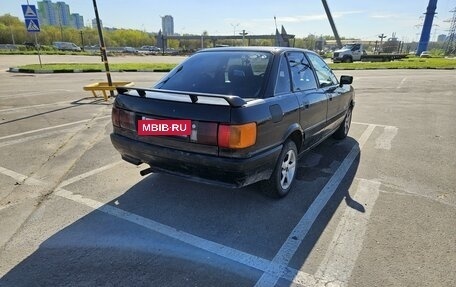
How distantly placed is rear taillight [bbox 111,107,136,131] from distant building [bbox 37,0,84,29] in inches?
5697

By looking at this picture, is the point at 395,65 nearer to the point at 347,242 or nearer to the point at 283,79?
the point at 283,79

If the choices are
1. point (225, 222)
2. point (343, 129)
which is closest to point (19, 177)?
point (225, 222)

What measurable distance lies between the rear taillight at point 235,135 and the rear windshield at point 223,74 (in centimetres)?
55

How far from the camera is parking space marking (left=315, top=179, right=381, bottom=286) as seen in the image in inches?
96.8

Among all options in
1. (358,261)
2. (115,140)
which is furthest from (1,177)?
(358,261)

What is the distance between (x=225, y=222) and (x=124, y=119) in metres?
1.55

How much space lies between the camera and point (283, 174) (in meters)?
3.60

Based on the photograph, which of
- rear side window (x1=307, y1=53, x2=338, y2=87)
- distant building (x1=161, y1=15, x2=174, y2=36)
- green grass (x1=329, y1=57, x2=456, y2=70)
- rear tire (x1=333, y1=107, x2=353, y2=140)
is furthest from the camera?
distant building (x1=161, y1=15, x2=174, y2=36)

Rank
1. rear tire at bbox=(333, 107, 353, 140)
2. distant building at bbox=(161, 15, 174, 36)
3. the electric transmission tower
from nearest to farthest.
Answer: rear tire at bbox=(333, 107, 353, 140) → the electric transmission tower → distant building at bbox=(161, 15, 174, 36)

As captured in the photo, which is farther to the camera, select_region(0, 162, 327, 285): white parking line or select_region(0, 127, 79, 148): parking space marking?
select_region(0, 127, 79, 148): parking space marking

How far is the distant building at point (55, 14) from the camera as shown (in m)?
130

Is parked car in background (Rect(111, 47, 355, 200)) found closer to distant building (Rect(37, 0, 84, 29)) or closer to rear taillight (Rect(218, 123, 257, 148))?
rear taillight (Rect(218, 123, 257, 148))

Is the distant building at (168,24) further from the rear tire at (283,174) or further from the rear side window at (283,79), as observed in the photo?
the rear tire at (283,174)

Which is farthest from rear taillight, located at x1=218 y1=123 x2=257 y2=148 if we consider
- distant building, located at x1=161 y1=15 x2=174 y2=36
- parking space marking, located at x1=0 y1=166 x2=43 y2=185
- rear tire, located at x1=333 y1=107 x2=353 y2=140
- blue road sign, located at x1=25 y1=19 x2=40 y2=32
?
distant building, located at x1=161 y1=15 x2=174 y2=36
